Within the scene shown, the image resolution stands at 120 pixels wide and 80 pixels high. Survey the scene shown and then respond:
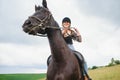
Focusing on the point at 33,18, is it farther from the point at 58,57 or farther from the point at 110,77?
the point at 110,77

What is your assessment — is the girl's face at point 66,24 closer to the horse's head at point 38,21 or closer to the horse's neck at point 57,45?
the horse's neck at point 57,45

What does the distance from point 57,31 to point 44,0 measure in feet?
3.91

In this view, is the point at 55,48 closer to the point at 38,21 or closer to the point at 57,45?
the point at 57,45

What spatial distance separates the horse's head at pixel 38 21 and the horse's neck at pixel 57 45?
0.33 meters

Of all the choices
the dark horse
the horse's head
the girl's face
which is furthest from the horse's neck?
the girl's face

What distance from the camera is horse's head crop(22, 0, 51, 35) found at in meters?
11.3

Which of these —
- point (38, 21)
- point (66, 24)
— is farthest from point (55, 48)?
point (66, 24)

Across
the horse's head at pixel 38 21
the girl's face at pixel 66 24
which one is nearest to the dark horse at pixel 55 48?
the horse's head at pixel 38 21

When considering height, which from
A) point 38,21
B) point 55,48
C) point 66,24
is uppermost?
point 38,21

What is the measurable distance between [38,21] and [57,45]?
1.13m

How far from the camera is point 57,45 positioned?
39.5ft

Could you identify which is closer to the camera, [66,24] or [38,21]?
[38,21]

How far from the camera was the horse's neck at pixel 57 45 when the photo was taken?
471 inches

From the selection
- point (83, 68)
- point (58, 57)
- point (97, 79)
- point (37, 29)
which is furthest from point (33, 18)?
point (97, 79)
